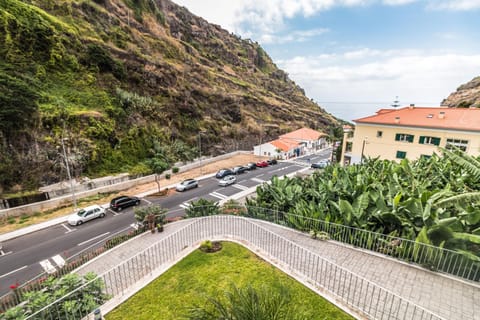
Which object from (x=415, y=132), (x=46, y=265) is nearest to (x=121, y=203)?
(x=46, y=265)

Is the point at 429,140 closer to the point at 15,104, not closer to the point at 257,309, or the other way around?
the point at 257,309

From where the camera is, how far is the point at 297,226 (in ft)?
36.9

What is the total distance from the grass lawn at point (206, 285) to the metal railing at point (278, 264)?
0.48 metres

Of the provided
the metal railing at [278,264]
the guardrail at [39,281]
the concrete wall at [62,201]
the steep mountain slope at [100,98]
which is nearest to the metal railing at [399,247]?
the metal railing at [278,264]

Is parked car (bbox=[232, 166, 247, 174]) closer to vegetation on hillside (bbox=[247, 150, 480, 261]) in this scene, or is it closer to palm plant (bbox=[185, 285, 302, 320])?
vegetation on hillside (bbox=[247, 150, 480, 261])

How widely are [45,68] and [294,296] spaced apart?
1685 inches

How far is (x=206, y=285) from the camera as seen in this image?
722 cm

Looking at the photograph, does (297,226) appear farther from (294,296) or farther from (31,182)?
(31,182)

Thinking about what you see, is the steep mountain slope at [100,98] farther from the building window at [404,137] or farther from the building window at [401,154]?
the building window at [401,154]

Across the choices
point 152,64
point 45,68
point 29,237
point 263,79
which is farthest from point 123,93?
point 263,79

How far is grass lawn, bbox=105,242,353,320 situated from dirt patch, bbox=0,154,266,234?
19.5m

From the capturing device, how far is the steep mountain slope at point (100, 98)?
2405 centimetres

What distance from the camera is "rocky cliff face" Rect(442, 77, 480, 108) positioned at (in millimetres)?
44000

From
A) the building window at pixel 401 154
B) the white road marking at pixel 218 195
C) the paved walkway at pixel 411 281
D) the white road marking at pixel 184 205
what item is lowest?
the white road marking at pixel 218 195
